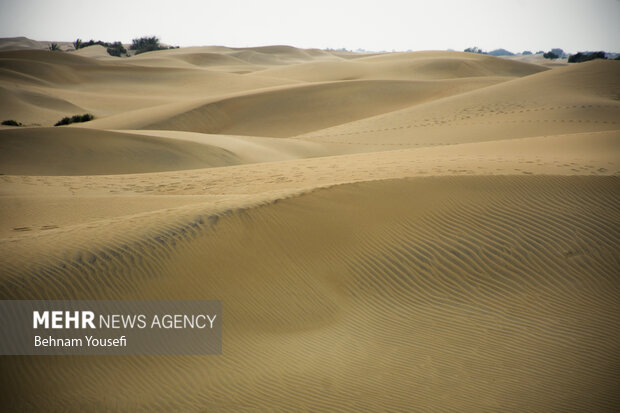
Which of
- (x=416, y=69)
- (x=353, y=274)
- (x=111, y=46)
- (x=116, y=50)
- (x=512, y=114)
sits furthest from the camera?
(x=111, y=46)

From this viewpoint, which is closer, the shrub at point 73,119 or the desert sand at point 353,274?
the desert sand at point 353,274

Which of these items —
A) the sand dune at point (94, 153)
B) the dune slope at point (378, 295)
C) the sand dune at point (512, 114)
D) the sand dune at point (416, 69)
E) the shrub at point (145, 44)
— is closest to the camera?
the dune slope at point (378, 295)

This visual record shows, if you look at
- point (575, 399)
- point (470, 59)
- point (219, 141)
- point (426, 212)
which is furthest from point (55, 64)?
point (575, 399)

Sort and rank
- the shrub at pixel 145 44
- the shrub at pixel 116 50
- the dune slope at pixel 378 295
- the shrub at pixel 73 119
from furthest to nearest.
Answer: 1. the shrub at pixel 145 44
2. the shrub at pixel 116 50
3. the shrub at pixel 73 119
4. the dune slope at pixel 378 295

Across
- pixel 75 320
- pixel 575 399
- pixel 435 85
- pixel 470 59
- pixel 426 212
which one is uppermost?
pixel 470 59

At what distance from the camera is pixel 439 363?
5.30 meters

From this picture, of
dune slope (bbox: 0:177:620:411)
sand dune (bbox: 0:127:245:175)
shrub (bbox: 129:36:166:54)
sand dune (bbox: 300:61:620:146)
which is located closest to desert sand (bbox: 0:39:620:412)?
Result: dune slope (bbox: 0:177:620:411)

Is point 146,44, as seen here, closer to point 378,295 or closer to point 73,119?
point 73,119

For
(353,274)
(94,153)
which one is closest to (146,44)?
(94,153)

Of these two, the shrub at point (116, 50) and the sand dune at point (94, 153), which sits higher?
the shrub at point (116, 50)

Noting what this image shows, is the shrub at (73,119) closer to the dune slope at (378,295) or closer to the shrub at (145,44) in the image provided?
the dune slope at (378,295)

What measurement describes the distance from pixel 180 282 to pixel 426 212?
13.8 ft

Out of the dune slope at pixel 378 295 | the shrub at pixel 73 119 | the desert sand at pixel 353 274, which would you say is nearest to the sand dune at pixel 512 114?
the desert sand at pixel 353 274

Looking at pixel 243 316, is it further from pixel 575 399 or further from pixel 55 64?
pixel 55 64
